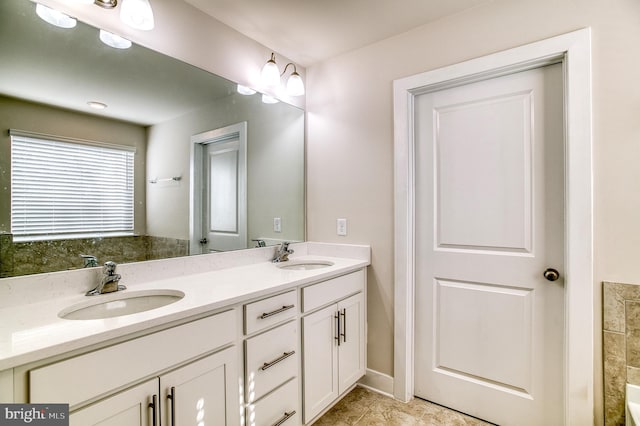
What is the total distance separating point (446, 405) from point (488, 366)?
1.23 feet

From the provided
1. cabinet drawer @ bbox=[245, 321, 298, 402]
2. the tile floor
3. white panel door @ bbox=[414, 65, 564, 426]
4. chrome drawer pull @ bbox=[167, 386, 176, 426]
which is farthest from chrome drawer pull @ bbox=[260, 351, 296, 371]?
white panel door @ bbox=[414, 65, 564, 426]

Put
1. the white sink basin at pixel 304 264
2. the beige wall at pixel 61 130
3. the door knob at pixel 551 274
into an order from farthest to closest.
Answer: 1. the white sink basin at pixel 304 264
2. the door knob at pixel 551 274
3. the beige wall at pixel 61 130

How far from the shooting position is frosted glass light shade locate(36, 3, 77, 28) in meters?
1.20

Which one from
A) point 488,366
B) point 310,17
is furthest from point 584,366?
point 310,17

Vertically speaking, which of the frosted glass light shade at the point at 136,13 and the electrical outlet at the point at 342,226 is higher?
the frosted glass light shade at the point at 136,13

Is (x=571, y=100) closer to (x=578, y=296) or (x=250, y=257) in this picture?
(x=578, y=296)

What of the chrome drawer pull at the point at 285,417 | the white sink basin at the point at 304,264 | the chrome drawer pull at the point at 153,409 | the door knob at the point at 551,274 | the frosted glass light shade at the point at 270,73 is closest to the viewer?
the chrome drawer pull at the point at 153,409

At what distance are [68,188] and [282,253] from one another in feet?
3.94

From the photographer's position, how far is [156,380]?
989mm

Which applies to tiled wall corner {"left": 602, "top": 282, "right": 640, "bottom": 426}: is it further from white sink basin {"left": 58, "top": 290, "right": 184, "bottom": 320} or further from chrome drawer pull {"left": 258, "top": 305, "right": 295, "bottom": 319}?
white sink basin {"left": 58, "top": 290, "right": 184, "bottom": 320}

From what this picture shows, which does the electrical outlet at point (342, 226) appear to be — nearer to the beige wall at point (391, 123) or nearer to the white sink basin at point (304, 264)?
the beige wall at point (391, 123)

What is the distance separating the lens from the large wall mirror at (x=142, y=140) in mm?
1154

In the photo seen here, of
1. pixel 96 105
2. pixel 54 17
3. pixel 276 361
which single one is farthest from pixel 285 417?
pixel 54 17

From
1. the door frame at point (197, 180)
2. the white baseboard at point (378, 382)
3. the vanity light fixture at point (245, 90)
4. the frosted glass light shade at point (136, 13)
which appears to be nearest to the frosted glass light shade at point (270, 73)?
the vanity light fixture at point (245, 90)
